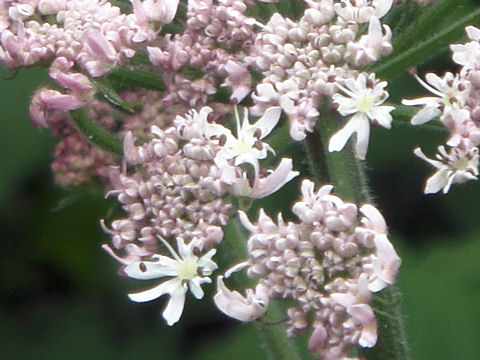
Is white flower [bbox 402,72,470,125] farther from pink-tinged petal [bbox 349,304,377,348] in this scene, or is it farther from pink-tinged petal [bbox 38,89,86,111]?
pink-tinged petal [bbox 38,89,86,111]

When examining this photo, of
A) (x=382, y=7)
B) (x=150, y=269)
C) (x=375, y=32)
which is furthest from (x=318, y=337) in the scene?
(x=382, y=7)

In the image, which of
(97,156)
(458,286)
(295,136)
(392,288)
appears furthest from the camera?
(458,286)

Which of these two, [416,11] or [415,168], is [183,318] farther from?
[416,11]

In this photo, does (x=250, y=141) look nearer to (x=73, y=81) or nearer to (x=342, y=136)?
(x=342, y=136)

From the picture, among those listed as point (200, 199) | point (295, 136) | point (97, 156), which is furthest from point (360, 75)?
point (97, 156)

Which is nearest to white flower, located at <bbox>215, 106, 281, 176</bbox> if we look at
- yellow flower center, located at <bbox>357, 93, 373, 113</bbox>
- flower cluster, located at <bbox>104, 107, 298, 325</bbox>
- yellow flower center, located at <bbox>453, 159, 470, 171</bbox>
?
flower cluster, located at <bbox>104, 107, 298, 325</bbox>

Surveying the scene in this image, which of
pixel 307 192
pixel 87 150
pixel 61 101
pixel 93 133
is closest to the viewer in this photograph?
pixel 307 192

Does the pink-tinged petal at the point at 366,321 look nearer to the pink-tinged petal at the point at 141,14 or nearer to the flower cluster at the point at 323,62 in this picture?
the flower cluster at the point at 323,62

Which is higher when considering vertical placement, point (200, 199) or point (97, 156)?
point (200, 199)
